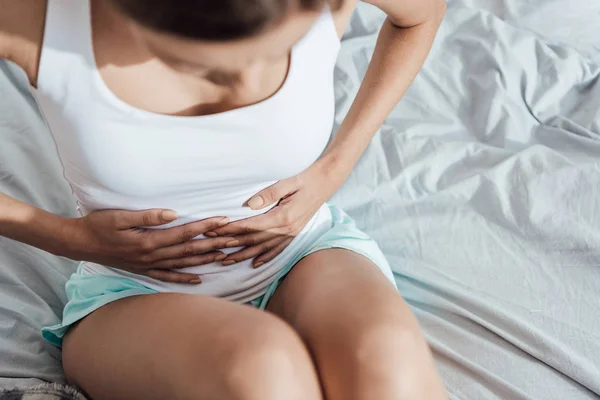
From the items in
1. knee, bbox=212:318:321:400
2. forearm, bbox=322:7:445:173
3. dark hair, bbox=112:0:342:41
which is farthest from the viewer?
forearm, bbox=322:7:445:173

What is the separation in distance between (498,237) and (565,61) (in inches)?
17.9

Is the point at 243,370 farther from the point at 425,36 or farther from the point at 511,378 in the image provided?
the point at 425,36

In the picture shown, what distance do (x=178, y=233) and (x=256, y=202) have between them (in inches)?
4.0

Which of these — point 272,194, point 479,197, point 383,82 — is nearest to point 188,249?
point 272,194

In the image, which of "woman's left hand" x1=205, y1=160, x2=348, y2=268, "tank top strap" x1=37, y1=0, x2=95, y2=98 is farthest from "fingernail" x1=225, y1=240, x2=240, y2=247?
"tank top strap" x1=37, y1=0, x2=95, y2=98

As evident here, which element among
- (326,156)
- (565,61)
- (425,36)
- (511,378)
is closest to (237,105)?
(326,156)

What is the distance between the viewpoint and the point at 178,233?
72cm

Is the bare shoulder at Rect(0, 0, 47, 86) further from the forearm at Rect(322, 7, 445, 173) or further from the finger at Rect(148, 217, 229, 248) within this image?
the forearm at Rect(322, 7, 445, 173)

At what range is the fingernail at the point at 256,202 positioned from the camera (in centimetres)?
76

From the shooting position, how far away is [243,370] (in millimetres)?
582

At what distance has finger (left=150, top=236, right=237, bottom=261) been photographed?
0.73 m

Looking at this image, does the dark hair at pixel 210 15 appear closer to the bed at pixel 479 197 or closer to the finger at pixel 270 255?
the finger at pixel 270 255

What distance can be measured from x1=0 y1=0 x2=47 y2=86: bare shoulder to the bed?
0.37 m

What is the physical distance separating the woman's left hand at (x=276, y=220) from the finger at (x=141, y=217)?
7 centimetres
